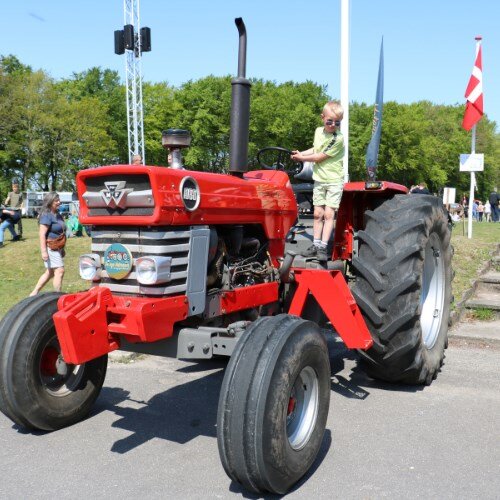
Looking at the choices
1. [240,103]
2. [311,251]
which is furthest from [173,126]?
[240,103]

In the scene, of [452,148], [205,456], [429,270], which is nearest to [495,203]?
[452,148]

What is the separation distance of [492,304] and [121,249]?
5584 mm

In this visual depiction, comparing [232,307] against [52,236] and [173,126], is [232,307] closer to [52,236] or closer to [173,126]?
[52,236]

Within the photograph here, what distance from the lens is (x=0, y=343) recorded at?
374cm

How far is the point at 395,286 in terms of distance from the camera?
14.2 ft

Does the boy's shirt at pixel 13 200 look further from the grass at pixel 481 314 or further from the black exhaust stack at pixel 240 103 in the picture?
the black exhaust stack at pixel 240 103

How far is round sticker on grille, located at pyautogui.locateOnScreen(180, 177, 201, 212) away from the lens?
3465 millimetres

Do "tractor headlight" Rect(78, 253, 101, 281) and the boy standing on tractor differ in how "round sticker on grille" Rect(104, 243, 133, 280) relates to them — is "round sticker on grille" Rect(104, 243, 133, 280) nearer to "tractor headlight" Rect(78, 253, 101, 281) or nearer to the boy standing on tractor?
"tractor headlight" Rect(78, 253, 101, 281)

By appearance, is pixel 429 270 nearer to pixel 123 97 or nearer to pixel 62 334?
pixel 62 334

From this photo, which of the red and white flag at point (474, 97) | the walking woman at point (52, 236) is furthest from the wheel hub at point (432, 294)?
the red and white flag at point (474, 97)

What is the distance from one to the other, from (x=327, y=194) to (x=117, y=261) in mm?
1951

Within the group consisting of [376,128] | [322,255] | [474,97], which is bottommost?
[322,255]

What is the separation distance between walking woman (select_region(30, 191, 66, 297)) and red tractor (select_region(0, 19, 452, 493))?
4.14 m

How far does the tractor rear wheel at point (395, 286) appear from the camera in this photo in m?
4.36
